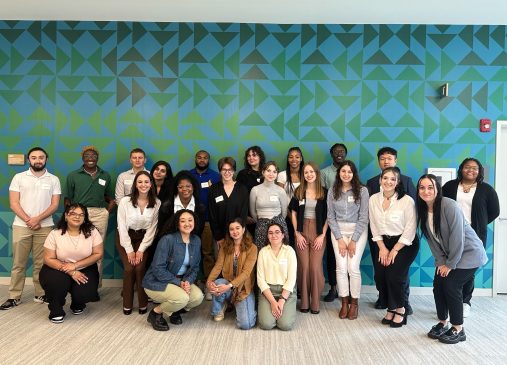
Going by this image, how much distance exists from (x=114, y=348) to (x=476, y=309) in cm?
390

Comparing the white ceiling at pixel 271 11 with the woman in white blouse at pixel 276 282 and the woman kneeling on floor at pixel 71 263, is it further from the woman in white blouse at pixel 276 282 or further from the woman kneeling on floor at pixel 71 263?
the woman in white blouse at pixel 276 282

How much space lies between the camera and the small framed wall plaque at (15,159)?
4.88m

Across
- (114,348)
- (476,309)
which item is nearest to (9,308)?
(114,348)

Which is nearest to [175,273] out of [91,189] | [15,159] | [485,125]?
[91,189]

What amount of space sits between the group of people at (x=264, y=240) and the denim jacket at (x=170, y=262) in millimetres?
10

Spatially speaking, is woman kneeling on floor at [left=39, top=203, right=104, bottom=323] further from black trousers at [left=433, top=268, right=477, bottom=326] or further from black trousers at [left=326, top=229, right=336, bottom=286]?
black trousers at [left=433, top=268, right=477, bottom=326]

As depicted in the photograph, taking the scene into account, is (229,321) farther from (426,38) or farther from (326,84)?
(426,38)

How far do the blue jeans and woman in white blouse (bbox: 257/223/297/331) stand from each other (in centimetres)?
8

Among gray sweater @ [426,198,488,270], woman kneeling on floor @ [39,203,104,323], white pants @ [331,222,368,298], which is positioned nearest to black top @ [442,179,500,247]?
gray sweater @ [426,198,488,270]

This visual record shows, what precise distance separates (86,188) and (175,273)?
176cm

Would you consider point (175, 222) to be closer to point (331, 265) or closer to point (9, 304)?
point (331, 265)

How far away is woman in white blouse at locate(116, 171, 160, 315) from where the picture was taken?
3811 mm

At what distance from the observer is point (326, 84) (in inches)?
191

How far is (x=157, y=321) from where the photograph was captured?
342cm
